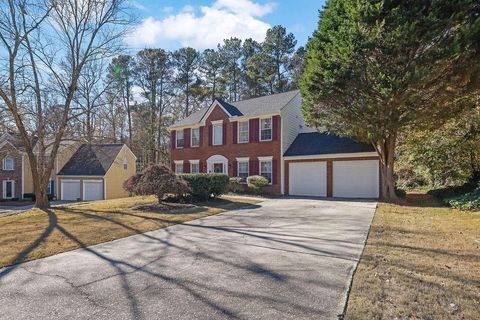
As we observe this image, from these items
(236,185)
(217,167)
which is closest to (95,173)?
(217,167)

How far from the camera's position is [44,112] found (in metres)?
16.1

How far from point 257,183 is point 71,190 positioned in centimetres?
2170

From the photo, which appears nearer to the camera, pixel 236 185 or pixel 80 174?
pixel 236 185

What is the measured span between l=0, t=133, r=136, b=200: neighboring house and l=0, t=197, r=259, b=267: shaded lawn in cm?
1951

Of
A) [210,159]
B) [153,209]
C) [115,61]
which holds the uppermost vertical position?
[115,61]

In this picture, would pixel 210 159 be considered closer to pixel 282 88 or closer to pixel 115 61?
pixel 282 88

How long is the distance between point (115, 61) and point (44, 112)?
24390 millimetres

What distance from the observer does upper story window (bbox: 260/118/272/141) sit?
22.3 metres

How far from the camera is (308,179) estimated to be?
20656mm

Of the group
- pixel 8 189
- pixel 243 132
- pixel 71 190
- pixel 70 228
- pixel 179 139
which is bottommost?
pixel 71 190

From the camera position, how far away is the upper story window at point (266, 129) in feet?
73.1

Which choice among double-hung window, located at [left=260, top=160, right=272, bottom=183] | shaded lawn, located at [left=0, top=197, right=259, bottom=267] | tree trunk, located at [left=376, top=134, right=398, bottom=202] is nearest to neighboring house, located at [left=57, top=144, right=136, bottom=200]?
double-hung window, located at [left=260, top=160, right=272, bottom=183]

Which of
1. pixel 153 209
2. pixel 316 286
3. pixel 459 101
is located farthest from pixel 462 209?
pixel 153 209

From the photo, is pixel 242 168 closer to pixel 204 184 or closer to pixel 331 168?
pixel 331 168
